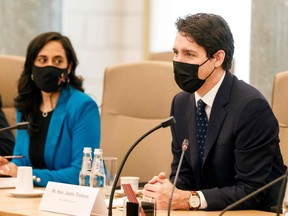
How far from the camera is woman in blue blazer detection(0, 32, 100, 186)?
11.2ft

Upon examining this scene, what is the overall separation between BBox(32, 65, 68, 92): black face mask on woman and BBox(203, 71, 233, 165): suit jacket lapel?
3.42 ft

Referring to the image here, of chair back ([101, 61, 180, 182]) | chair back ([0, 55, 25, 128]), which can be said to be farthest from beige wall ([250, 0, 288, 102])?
chair back ([0, 55, 25, 128])

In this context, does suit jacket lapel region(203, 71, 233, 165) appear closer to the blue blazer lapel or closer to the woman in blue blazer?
the woman in blue blazer

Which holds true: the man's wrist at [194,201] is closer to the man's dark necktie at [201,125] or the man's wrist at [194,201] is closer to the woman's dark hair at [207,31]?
the man's dark necktie at [201,125]

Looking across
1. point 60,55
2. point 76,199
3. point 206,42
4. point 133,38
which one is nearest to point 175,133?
point 206,42

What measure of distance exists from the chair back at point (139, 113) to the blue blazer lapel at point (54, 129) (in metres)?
0.29

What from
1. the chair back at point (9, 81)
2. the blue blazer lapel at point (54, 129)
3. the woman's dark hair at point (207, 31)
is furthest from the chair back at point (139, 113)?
the woman's dark hair at point (207, 31)

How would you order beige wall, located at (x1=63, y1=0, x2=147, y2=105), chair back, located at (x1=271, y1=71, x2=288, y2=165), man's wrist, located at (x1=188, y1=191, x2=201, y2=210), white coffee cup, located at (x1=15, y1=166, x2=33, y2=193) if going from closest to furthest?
man's wrist, located at (x1=188, y1=191, x2=201, y2=210) → white coffee cup, located at (x1=15, y1=166, x2=33, y2=193) → chair back, located at (x1=271, y1=71, x2=288, y2=165) → beige wall, located at (x1=63, y1=0, x2=147, y2=105)

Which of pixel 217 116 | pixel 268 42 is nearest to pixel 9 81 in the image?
pixel 268 42

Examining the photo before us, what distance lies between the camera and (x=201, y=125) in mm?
2689

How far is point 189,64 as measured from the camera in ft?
8.76

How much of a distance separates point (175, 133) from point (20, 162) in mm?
996

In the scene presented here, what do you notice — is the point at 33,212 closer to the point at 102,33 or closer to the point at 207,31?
the point at 207,31

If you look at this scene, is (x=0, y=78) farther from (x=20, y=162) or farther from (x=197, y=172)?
(x=197, y=172)
